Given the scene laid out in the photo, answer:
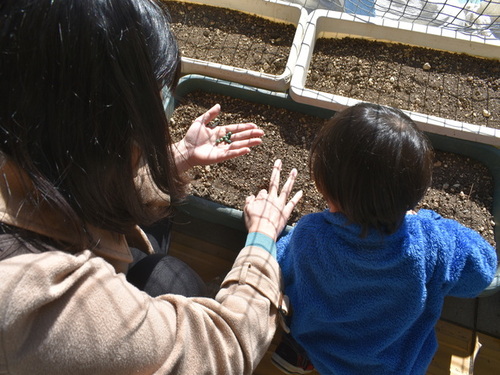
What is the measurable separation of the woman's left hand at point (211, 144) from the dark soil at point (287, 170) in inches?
4.8

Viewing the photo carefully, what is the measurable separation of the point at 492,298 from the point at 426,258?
0.48m

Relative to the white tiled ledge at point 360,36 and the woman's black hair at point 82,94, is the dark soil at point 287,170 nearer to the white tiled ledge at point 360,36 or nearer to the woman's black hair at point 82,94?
the white tiled ledge at point 360,36

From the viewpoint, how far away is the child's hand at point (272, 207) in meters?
0.94

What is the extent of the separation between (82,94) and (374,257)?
535 millimetres

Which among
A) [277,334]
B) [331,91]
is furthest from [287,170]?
[277,334]

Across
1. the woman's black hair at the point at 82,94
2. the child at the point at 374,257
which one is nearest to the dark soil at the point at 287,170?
the child at the point at 374,257

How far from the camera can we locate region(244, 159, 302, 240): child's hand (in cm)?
94

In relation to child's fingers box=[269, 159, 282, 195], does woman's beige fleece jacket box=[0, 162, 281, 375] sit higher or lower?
higher

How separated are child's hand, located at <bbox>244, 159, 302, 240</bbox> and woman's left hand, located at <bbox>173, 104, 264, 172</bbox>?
0.12m

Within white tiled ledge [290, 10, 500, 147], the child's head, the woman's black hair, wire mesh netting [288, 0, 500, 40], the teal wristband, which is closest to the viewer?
the woman's black hair

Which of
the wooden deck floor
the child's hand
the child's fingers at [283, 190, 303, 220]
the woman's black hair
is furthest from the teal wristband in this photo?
the woman's black hair

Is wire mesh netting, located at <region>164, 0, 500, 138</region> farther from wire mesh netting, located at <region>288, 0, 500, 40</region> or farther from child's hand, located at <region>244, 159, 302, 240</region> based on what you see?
child's hand, located at <region>244, 159, 302, 240</region>

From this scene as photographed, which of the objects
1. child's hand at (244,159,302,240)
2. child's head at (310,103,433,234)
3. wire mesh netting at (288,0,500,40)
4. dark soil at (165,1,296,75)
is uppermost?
wire mesh netting at (288,0,500,40)

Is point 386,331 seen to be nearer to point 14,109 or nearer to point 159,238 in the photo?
point 159,238
